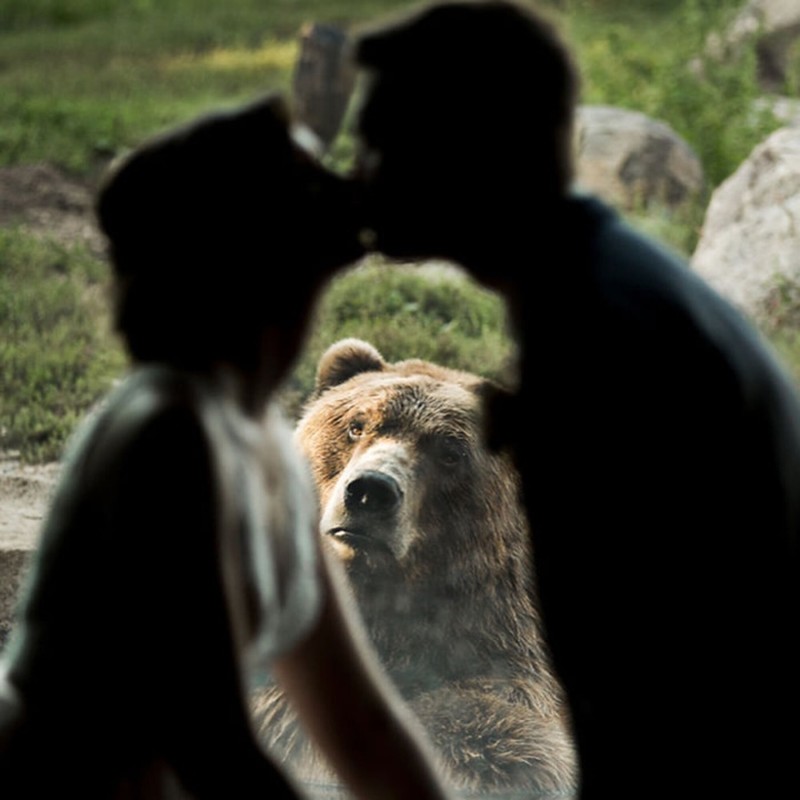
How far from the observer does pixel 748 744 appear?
202cm

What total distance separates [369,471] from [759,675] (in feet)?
7.81

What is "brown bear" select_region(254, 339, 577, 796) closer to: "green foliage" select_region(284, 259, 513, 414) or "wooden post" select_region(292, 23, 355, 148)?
"green foliage" select_region(284, 259, 513, 414)

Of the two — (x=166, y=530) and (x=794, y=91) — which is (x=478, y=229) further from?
(x=794, y=91)

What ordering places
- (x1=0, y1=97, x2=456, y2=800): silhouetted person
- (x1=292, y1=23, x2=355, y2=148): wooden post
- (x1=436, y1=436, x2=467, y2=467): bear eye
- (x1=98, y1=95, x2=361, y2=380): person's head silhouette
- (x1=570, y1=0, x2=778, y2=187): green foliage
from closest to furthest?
(x1=0, y1=97, x2=456, y2=800): silhouetted person, (x1=98, y1=95, x2=361, y2=380): person's head silhouette, (x1=436, y1=436, x2=467, y2=467): bear eye, (x1=570, y1=0, x2=778, y2=187): green foliage, (x1=292, y1=23, x2=355, y2=148): wooden post

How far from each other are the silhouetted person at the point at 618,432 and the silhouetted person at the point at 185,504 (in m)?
0.18

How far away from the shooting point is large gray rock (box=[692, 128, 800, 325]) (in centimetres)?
691

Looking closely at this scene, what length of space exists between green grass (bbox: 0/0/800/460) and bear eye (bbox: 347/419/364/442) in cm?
123

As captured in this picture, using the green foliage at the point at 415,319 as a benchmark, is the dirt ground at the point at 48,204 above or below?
below

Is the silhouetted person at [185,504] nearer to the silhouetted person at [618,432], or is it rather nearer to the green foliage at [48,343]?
the silhouetted person at [618,432]

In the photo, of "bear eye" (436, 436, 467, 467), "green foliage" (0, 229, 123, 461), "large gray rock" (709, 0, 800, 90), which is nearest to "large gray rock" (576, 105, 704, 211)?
"large gray rock" (709, 0, 800, 90)

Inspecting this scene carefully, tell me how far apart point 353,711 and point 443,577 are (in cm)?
→ 236

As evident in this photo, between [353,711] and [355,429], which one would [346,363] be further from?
[353,711]

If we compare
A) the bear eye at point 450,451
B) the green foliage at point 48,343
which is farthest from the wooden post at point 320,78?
the bear eye at point 450,451

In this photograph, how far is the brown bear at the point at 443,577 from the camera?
4.43 m
